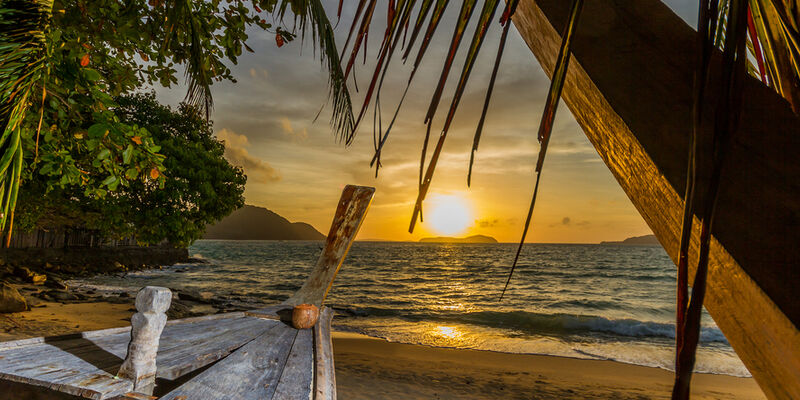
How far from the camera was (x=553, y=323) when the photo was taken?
13.7 m

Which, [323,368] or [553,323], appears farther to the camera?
[553,323]

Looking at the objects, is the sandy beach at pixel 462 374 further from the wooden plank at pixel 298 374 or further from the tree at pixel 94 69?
the tree at pixel 94 69

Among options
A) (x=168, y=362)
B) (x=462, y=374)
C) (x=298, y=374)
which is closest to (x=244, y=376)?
(x=298, y=374)

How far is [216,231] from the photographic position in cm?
18988

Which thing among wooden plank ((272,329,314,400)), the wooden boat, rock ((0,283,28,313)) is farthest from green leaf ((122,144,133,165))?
rock ((0,283,28,313))

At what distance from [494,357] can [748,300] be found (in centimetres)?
943

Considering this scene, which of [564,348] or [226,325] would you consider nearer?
[226,325]

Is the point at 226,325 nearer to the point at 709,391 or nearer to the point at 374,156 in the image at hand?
the point at 374,156

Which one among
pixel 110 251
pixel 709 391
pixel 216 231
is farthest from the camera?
pixel 216 231

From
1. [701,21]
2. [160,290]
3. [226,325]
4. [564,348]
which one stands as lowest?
[564,348]

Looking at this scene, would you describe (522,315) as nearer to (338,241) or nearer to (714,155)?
(338,241)

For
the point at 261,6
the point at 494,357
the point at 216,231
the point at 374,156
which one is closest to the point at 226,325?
the point at 261,6

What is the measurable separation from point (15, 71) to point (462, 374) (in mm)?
7694

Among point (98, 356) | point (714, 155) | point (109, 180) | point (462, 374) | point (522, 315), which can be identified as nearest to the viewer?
point (714, 155)
